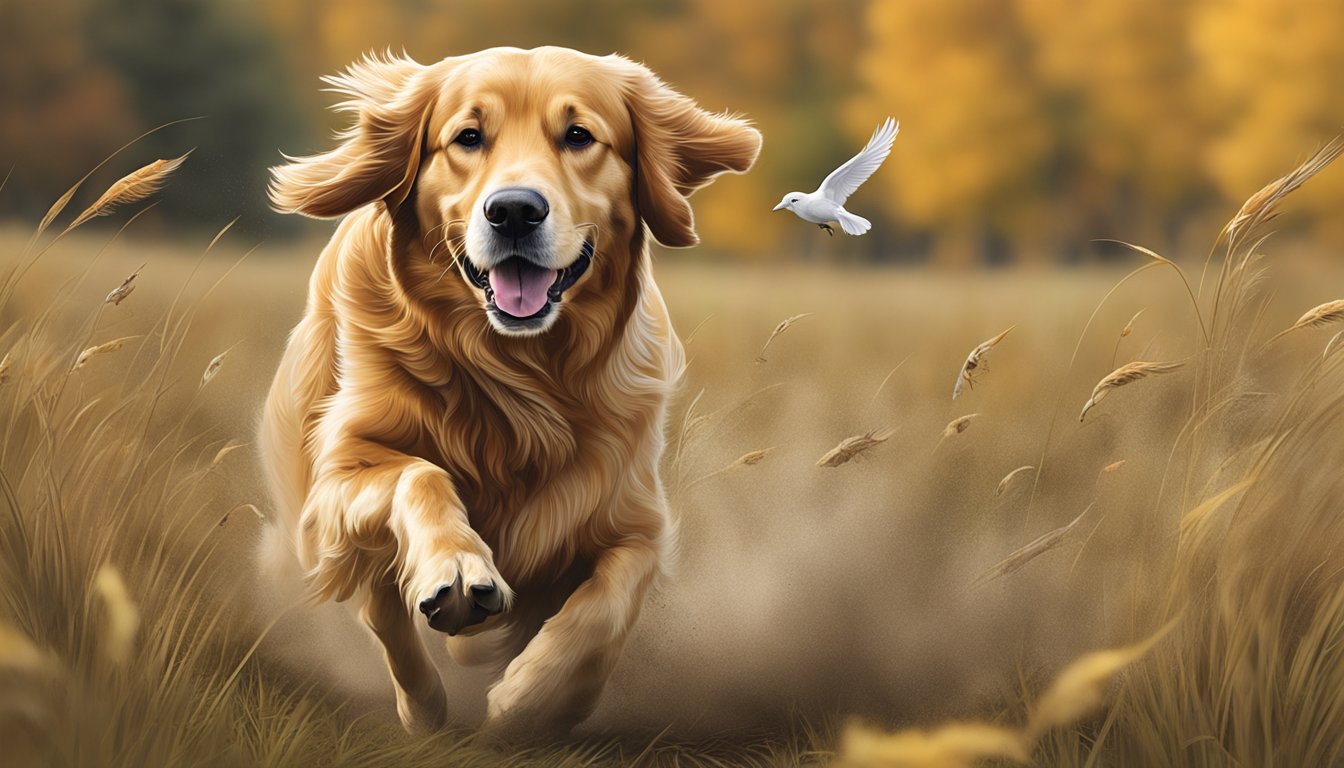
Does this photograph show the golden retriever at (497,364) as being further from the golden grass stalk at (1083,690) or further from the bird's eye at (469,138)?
the golden grass stalk at (1083,690)

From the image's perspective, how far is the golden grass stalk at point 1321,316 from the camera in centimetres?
448

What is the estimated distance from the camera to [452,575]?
361cm

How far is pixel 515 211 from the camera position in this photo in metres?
3.72

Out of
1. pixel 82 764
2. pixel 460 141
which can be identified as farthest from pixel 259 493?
pixel 460 141

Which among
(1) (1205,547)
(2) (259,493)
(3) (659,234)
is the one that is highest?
(3) (659,234)

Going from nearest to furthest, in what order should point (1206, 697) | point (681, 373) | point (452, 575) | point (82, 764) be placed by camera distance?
point (452, 575)
point (82, 764)
point (1206, 697)
point (681, 373)

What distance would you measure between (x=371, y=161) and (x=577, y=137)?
2.36ft

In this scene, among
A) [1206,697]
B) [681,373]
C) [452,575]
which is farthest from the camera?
[681,373]

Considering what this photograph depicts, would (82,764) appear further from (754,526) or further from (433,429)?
(754,526)

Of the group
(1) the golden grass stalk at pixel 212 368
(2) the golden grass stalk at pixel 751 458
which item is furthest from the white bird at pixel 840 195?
(1) the golden grass stalk at pixel 212 368

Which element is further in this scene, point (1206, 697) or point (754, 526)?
point (754, 526)

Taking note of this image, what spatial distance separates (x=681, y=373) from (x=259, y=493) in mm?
1562

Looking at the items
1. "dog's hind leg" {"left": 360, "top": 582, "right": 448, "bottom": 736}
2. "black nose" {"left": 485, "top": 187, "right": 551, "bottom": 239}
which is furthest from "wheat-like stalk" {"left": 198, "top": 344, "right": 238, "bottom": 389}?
"black nose" {"left": 485, "top": 187, "right": 551, "bottom": 239}

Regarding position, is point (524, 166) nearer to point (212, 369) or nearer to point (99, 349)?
point (212, 369)
